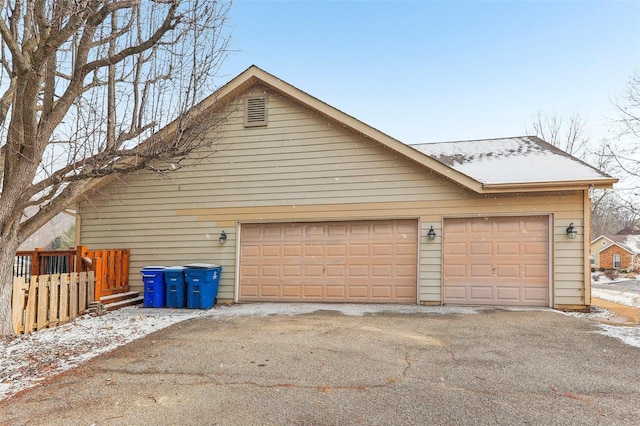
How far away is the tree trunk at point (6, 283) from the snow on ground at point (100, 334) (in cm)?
23

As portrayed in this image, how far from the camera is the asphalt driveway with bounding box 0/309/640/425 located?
3127mm

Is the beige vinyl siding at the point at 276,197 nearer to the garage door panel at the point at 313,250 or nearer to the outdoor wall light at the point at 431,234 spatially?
the outdoor wall light at the point at 431,234

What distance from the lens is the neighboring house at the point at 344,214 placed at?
8.23 m

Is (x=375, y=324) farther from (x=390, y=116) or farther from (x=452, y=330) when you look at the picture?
(x=390, y=116)

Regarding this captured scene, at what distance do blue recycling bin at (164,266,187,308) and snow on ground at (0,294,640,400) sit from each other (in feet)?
0.88

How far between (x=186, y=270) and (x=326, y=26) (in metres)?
11.1

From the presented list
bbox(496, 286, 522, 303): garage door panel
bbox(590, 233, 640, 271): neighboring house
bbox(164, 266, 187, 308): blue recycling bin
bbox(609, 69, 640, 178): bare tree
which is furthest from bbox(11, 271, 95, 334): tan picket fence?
bbox(590, 233, 640, 271): neighboring house

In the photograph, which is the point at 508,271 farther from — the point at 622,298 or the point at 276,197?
the point at 622,298

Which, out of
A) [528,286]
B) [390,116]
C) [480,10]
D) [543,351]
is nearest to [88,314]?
[543,351]

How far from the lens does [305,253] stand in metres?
9.22

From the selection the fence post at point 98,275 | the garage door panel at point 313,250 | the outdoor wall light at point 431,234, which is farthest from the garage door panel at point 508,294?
the fence post at point 98,275

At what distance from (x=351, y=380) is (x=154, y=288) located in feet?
21.0

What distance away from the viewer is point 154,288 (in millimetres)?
8734

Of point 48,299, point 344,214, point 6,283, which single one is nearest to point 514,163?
point 344,214
